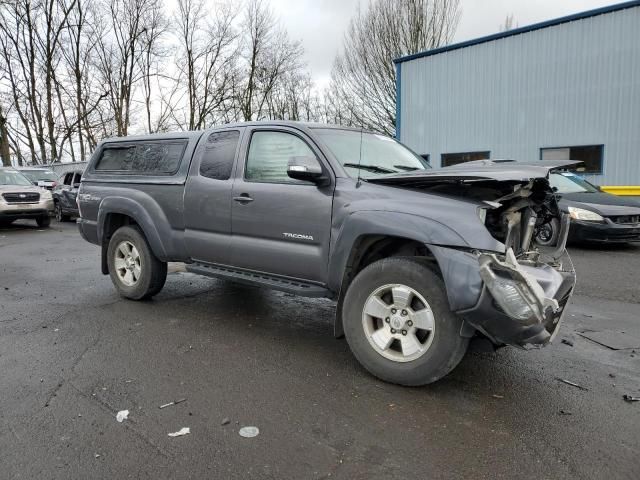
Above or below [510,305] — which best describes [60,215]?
below

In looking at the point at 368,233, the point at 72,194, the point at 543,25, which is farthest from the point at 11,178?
the point at 543,25

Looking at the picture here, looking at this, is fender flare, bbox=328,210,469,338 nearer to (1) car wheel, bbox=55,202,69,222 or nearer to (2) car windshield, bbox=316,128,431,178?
(2) car windshield, bbox=316,128,431,178

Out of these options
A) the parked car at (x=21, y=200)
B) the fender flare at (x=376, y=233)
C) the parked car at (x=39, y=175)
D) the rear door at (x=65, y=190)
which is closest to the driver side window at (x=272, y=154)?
the fender flare at (x=376, y=233)

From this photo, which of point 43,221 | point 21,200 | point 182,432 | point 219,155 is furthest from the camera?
point 43,221

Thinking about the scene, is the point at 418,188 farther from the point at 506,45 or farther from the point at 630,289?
the point at 506,45

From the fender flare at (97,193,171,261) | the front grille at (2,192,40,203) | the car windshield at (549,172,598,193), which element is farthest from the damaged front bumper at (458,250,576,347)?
the front grille at (2,192,40,203)

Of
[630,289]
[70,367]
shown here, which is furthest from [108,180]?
[630,289]

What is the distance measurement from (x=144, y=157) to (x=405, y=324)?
3.70m

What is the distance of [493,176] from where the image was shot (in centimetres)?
306

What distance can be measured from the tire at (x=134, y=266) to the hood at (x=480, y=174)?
3007mm

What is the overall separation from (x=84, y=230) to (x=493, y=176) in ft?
16.7

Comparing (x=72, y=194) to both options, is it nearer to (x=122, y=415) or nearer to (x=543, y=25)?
(x=122, y=415)

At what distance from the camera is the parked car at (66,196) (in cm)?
1522

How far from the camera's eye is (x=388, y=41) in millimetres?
26922
